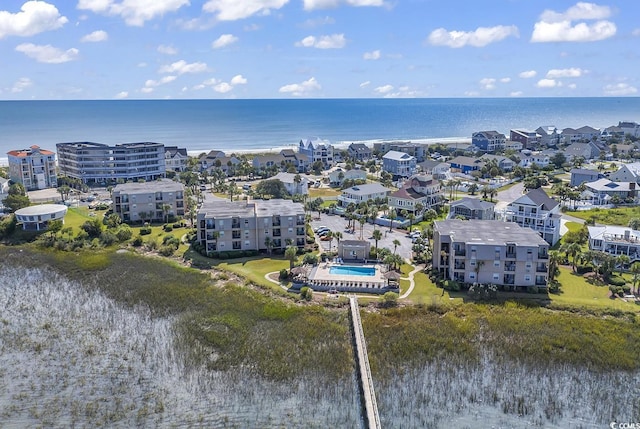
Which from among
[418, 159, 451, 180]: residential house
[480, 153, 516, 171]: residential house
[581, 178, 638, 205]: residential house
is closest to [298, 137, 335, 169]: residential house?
[418, 159, 451, 180]: residential house

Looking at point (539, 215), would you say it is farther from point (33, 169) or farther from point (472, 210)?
point (33, 169)

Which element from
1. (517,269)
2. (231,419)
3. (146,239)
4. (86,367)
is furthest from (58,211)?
(517,269)

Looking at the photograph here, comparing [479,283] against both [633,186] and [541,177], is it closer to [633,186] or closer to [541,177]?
[633,186]

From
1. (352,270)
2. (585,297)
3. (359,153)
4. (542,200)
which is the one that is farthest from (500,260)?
(359,153)

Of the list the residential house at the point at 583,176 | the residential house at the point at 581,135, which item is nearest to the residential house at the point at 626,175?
the residential house at the point at 583,176

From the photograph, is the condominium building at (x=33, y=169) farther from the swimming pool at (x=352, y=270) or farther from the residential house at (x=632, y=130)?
the residential house at (x=632, y=130)

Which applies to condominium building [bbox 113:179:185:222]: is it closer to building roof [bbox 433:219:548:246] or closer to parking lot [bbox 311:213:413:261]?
parking lot [bbox 311:213:413:261]
